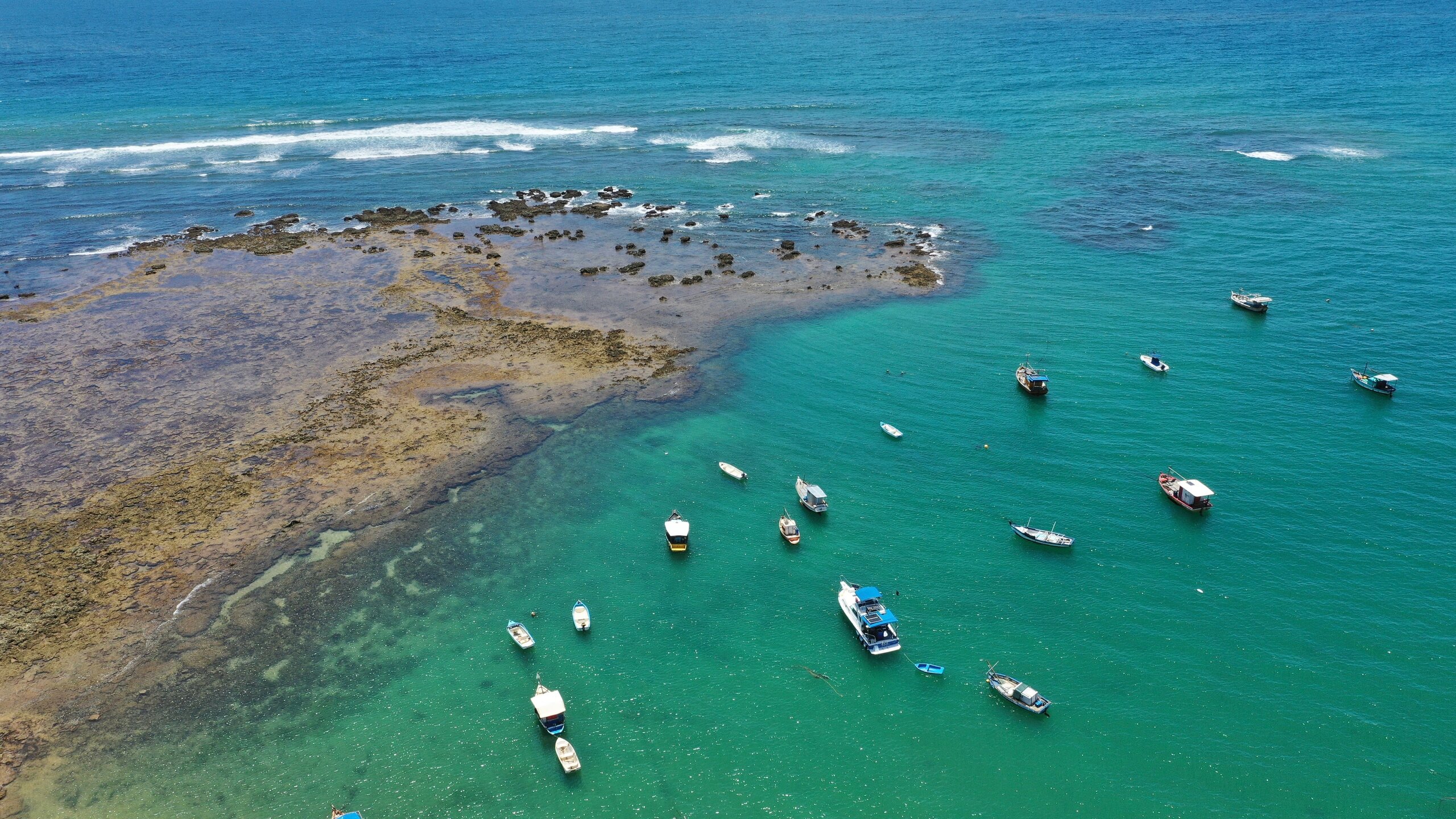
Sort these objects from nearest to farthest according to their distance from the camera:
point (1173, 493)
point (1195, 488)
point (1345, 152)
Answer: point (1195, 488), point (1173, 493), point (1345, 152)

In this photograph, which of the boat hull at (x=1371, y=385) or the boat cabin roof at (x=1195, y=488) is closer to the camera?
the boat cabin roof at (x=1195, y=488)

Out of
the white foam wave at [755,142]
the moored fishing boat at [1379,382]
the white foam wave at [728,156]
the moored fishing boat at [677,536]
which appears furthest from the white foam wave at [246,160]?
the moored fishing boat at [1379,382]

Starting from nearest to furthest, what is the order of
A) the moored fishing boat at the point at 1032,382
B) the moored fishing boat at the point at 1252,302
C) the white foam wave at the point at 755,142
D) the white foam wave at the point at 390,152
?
the moored fishing boat at the point at 1032,382 < the moored fishing boat at the point at 1252,302 < the white foam wave at the point at 755,142 < the white foam wave at the point at 390,152

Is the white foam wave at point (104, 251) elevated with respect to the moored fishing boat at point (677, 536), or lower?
elevated

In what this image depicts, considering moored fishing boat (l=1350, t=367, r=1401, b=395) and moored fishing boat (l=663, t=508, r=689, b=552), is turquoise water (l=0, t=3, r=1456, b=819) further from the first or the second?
moored fishing boat (l=663, t=508, r=689, b=552)

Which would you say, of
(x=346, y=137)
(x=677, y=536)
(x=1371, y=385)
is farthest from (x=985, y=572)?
(x=346, y=137)

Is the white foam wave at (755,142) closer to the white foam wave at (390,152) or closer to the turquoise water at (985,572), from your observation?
the turquoise water at (985,572)

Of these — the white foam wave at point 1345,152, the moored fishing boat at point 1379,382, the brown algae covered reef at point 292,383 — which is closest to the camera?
the brown algae covered reef at point 292,383

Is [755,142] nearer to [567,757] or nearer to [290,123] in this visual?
[290,123]
